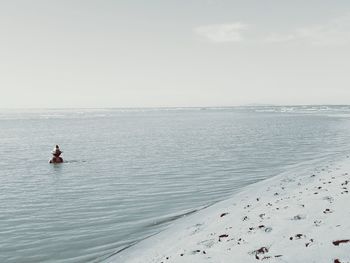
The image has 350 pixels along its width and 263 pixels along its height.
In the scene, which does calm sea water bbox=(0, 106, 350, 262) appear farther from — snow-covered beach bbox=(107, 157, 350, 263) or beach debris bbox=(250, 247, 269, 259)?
beach debris bbox=(250, 247, 269, 259)

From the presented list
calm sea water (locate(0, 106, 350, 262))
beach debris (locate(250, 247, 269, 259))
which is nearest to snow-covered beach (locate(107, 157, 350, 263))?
beach debris (locate(250, 247, 269, 259))

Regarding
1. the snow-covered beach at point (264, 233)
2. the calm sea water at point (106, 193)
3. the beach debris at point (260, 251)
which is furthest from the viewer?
the calm sea water at point (106, 193)

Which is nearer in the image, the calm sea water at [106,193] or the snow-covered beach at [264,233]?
the snow-covered beach at [264,233]

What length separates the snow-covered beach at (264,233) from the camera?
10852 mm

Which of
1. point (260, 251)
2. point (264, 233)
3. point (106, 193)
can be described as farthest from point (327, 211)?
point (106, 193)

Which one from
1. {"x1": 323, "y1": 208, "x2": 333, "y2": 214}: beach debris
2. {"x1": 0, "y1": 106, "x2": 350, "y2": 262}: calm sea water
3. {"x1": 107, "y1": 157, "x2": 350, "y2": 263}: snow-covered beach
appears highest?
{"x1": 323, "y1": 208, "x2": 333, "y2": 214}: beach debris

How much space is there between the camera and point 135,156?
149 ft

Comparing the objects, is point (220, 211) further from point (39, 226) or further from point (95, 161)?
point (95, 161)

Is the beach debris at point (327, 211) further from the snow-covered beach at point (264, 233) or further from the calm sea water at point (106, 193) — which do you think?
the calm sea water at point (106, 193)

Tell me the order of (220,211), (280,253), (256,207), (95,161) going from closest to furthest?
1. (280,253)
2. (256,207)
3. (220,211)
4. (95,161)

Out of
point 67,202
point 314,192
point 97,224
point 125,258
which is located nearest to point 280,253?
point 125,258

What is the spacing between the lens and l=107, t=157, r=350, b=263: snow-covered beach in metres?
10.9

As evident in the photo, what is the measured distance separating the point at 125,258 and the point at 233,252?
481 cm

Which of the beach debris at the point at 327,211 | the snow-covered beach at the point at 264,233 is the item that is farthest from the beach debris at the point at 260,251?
the beach debris at the point at 327,211
